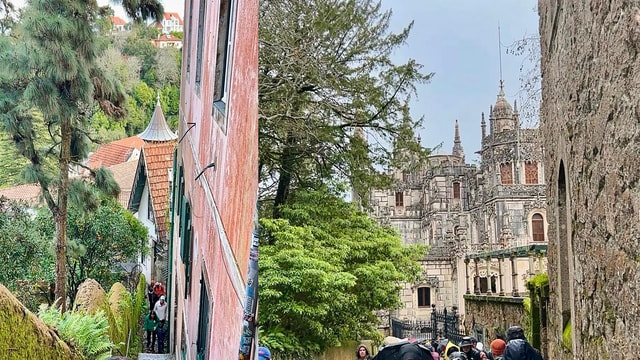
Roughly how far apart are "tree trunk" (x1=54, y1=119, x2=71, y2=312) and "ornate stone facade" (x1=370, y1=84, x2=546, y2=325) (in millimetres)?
18230

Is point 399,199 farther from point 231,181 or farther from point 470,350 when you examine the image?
point 231,181

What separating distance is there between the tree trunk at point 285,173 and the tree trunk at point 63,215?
4170 millimetres

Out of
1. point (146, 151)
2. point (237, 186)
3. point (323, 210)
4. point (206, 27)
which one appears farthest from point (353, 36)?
point (237, 186)

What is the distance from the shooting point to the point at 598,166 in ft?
11.9

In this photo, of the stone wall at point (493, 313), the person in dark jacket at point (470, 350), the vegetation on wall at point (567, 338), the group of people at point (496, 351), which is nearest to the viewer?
the group of people at point (496, 351)

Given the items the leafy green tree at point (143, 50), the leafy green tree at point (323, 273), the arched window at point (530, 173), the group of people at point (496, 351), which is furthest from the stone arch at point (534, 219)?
the group of people at point (496, 351)

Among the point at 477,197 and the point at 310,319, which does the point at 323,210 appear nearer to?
the point at 310,319

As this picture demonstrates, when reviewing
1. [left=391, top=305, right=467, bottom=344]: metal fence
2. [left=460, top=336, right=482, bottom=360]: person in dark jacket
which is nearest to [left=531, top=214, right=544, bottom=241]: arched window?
[left=391, top=305, right=467, bottom=344]: metal fence

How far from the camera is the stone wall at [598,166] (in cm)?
294

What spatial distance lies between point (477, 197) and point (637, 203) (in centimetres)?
3567

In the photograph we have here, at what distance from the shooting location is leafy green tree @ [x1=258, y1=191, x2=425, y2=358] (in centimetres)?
1137

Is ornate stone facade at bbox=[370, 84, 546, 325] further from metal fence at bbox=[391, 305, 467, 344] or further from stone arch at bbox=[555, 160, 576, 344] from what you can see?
stone arch at bbox=[555, 160, 576, 344]

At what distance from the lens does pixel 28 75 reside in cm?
916

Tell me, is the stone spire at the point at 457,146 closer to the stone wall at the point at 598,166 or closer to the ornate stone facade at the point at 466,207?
the ornate stone facade at the point at 466,207
